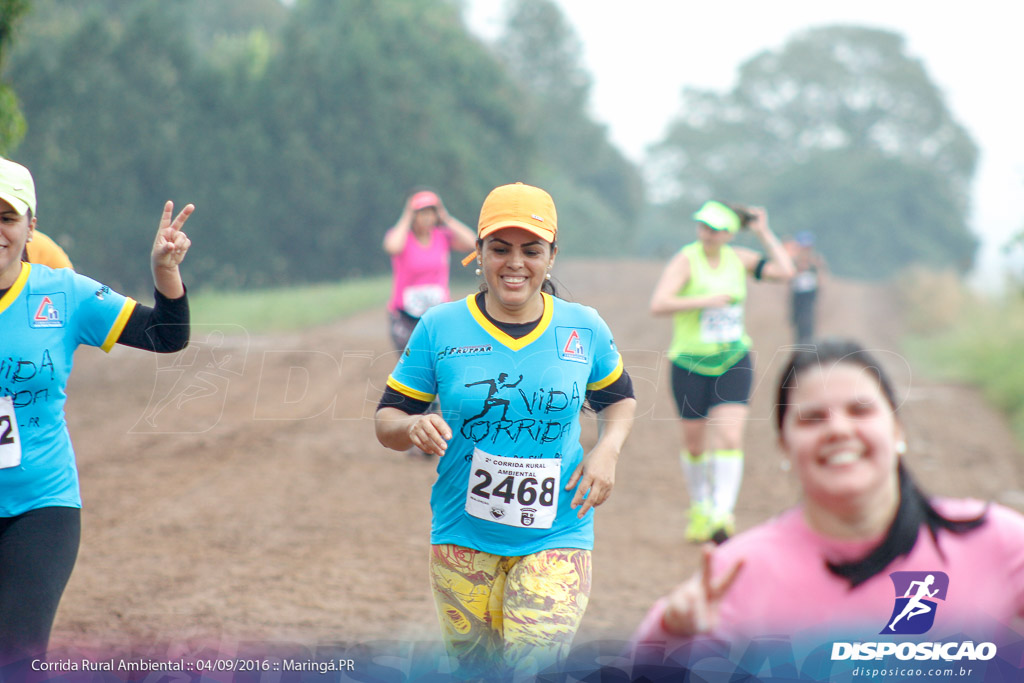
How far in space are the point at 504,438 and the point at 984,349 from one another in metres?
16.6

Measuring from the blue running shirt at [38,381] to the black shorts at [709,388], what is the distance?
437cm

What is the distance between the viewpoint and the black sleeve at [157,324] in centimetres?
348

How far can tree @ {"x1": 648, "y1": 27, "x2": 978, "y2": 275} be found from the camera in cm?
5609

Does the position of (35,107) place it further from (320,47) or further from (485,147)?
(485,147)

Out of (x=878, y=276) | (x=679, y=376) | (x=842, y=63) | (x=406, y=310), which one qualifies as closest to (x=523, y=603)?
(x=679, y=376)

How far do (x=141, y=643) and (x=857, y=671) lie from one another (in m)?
3.77

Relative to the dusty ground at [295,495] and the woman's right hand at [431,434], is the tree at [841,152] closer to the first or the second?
the dusty ground at [295,495]

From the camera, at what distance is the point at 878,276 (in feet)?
184

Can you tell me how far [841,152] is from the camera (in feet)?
196

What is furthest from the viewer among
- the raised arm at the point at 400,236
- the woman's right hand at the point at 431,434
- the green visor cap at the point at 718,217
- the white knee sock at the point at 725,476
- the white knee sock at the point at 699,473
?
the raised arm at the point at 400,236

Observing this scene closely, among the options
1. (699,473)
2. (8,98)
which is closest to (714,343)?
(699,473)

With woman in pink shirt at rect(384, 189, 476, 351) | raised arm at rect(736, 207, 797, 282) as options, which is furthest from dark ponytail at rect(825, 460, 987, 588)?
woman in pink shirt at rect(384, 189, 476, 351)

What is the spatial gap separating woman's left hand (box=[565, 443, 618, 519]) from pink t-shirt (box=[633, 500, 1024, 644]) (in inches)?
49.6

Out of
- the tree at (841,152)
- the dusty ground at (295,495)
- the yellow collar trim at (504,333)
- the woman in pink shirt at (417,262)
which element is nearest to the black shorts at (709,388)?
the dusty ground at (295,495)
